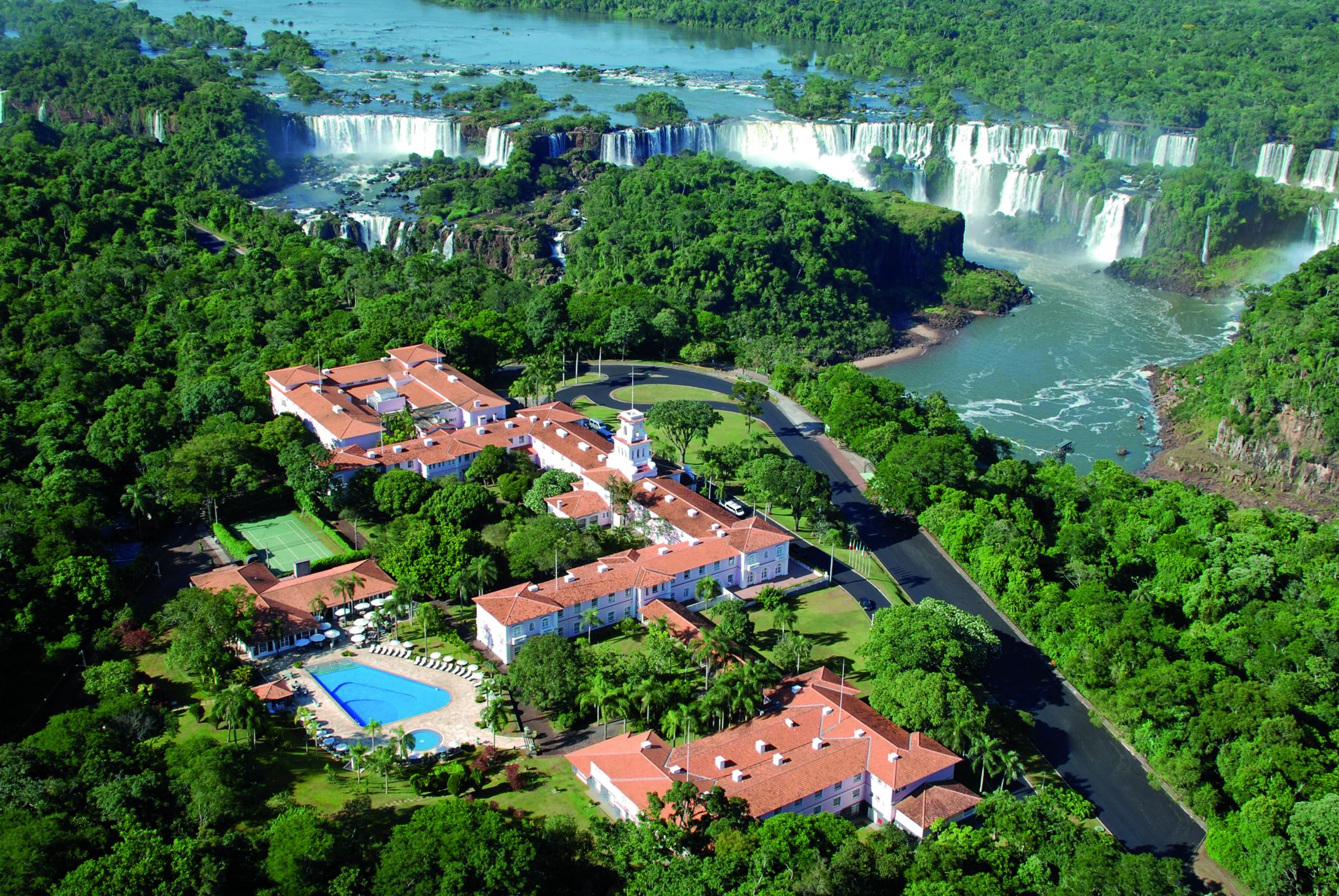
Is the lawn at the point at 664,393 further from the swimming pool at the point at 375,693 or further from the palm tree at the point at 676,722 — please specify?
the palm tree at the point at 676,722

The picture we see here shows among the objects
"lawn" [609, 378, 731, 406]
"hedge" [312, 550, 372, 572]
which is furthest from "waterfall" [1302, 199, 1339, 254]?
"hedge" [312, 550, 372, 572]

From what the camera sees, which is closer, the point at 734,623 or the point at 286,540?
the point at 734,623

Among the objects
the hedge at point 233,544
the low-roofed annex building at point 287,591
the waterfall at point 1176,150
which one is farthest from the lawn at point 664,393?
the waterfall at point 1176,150

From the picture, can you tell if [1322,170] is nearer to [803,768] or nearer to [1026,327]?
[1026,327]

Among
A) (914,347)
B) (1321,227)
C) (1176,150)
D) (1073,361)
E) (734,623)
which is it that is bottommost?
(914,347)

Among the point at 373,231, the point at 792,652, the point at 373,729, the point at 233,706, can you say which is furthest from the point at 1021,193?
the point at 233,706

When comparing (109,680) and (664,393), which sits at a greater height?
(664,393)
